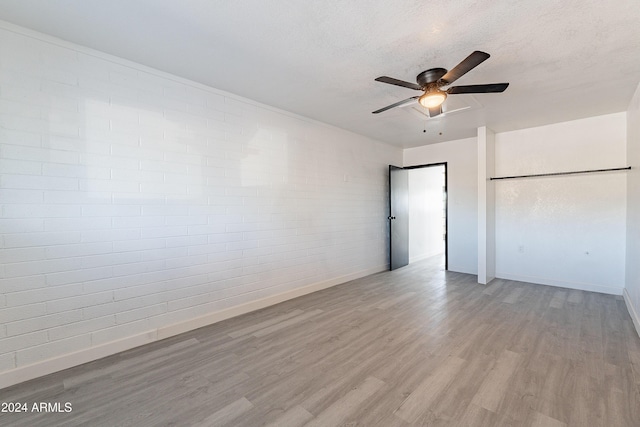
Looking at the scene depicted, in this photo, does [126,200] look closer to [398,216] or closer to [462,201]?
[398,216]

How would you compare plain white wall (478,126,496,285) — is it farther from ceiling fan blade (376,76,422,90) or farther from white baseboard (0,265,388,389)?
white baseboard (0,265,388,389)

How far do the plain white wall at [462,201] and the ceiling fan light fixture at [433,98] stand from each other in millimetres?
3448

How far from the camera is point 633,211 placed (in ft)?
11.6

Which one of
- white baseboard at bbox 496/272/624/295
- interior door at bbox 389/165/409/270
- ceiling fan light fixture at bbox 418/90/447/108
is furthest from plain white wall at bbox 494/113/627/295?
ceiling fan light fixture at bbox 418/90/447/108

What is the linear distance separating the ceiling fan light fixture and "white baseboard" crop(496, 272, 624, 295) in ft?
13.5

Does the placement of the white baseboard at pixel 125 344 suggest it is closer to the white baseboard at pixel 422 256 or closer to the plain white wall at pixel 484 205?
the plain white wall at pixel 484 205

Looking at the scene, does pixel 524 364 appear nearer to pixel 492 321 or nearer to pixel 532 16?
pixel 492 321

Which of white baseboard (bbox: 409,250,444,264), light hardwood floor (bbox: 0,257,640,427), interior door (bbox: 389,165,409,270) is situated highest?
interior door (bbox: 389,165,409,270)

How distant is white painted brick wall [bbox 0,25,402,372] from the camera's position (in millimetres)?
2213

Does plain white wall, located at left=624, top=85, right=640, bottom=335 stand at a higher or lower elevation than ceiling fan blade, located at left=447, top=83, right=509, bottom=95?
lower

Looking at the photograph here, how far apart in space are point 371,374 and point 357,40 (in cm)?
283

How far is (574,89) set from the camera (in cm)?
331

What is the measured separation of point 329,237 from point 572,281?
13.7 ft

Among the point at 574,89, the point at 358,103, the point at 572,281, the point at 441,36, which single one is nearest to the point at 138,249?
the point at 358,103
